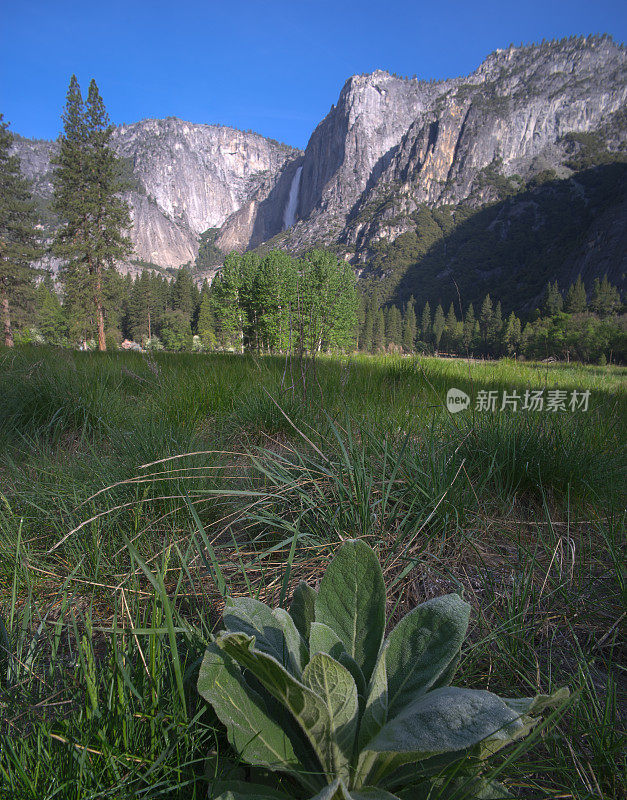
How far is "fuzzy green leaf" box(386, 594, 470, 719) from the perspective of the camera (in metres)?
0.60

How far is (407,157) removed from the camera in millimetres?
128500

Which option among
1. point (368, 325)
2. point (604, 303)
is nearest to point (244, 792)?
point (604, 303)

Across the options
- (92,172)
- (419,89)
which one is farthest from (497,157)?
(92,172)

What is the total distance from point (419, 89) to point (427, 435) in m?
192

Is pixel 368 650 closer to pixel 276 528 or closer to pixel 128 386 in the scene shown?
pixel 276 528

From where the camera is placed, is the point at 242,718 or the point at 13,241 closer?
the point at 242,718

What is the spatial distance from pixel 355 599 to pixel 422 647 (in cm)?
12

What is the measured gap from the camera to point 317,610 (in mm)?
661

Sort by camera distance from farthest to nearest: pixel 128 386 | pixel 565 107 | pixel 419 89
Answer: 1. pixel 419 89
2. pixel 565 107
3. pixel 128 386

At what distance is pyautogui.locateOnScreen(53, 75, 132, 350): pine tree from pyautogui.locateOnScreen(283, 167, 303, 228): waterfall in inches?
5826

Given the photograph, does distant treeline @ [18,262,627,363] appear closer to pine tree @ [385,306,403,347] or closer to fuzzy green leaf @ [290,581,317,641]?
pine tree @ [385,306,403,347]

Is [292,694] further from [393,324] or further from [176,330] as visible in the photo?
[176,330]
